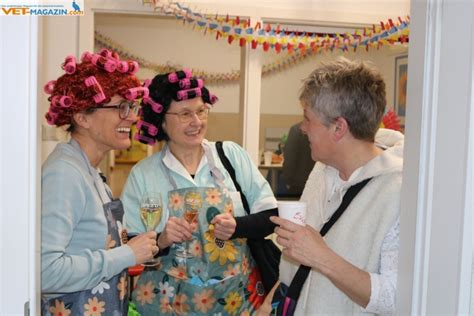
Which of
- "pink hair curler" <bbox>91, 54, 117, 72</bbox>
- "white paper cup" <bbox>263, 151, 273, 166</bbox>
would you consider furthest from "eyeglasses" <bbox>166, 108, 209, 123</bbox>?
"white paper cup" <bbox>263, 151, 273, 166</bbox>

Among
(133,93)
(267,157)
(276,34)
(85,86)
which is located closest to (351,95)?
(133,93)

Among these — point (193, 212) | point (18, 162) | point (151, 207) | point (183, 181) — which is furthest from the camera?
point (183, 181)

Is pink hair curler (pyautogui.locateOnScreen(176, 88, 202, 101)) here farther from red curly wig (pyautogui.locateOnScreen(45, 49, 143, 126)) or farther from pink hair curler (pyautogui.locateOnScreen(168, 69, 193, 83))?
red curly wig (pyautogui.locateOnScreen(45, 49, 143, 126))

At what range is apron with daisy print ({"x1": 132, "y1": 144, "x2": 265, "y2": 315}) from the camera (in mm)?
1996

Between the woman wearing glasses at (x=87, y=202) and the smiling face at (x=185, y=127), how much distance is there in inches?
15.9

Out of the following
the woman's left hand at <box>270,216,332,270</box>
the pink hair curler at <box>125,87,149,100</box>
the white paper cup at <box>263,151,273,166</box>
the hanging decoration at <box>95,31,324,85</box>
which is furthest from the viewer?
the hanging decoration at <box>95,31,324,85</box>

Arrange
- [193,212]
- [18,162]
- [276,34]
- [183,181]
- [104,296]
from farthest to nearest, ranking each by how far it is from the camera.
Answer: [276,34], [183,181], [193,212], [104,296], [18,162]

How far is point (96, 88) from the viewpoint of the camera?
5.28 feet

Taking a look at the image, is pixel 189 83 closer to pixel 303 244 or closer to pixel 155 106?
pixel 155 106

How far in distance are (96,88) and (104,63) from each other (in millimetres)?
99

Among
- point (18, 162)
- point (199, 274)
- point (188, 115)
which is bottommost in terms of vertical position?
point (199, 274)

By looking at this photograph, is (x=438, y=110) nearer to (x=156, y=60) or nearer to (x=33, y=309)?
(x=33, y=309)

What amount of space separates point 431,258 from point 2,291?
0.76m

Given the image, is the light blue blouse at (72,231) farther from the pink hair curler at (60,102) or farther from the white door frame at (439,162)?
the white door frame at (439,162)
